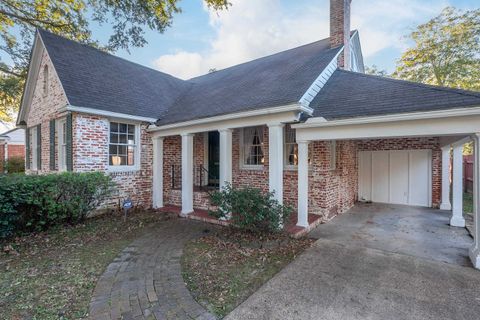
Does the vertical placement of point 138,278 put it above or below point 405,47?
below

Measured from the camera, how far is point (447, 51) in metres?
15.6

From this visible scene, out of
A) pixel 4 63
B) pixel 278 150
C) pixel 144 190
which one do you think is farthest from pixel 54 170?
pixel 4 63

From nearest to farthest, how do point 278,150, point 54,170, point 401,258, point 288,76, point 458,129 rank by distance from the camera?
1. point 458,129
2. point 401,258
3. point 278,150
4. point 288,76
5. point 54,170

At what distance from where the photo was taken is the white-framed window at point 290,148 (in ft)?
24.9

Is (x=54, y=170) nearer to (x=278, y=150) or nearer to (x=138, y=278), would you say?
(x=138, y=278)

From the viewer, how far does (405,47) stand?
17.9 m

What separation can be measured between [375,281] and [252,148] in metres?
5.83

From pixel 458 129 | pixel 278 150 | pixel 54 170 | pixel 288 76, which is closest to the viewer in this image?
pixel 458 129

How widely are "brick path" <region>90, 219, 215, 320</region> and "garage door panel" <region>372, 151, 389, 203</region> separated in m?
8.50

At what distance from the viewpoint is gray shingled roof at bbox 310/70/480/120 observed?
13.9ft

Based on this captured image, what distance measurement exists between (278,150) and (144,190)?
5450 millimetres

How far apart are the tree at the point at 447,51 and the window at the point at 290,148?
49.9ft

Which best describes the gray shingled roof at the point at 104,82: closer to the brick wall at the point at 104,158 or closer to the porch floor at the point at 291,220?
the brick wall at the point at 104,158

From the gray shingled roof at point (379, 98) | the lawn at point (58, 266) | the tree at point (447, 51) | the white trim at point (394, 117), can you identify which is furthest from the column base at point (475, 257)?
the tree at point (447, 51)
